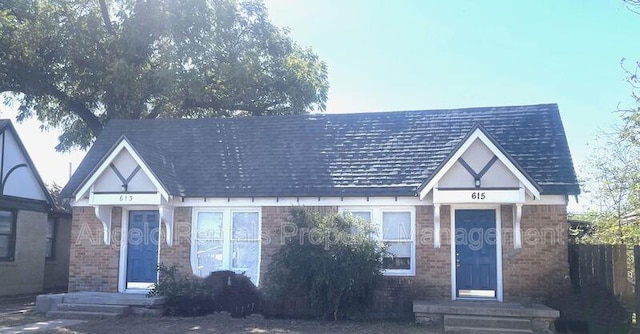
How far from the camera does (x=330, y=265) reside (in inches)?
522

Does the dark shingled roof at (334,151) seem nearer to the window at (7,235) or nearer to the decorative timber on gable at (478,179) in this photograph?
the decorative timber on gable at (478,179)

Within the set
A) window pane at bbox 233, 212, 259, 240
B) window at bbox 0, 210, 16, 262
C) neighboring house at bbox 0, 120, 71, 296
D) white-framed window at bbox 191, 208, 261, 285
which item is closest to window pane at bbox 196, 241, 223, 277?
white-framed window at bbox 191, 208, 261, 285

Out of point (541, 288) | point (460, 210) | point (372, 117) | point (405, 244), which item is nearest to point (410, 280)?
point (405, 244)

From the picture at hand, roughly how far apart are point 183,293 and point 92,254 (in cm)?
340

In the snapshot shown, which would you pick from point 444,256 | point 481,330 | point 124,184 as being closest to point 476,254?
point 444,256

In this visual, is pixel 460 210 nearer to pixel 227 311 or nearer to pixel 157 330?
pixel 227 311

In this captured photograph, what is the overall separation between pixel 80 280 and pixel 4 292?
4.90 metres

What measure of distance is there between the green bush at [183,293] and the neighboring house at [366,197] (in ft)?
1.68

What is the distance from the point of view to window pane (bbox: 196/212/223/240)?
52.6 ft

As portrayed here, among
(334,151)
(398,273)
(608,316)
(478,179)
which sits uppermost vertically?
(334,151)

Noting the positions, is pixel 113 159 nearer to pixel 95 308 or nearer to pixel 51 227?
pixel 95 308

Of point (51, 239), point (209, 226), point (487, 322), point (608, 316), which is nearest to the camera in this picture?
point (608, 316)

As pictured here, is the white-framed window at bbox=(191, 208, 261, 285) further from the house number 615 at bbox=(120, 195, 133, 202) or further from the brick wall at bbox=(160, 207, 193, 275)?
the house number 615 at bbox=(120, 195, 133, 202)

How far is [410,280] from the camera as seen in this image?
14664 mm
